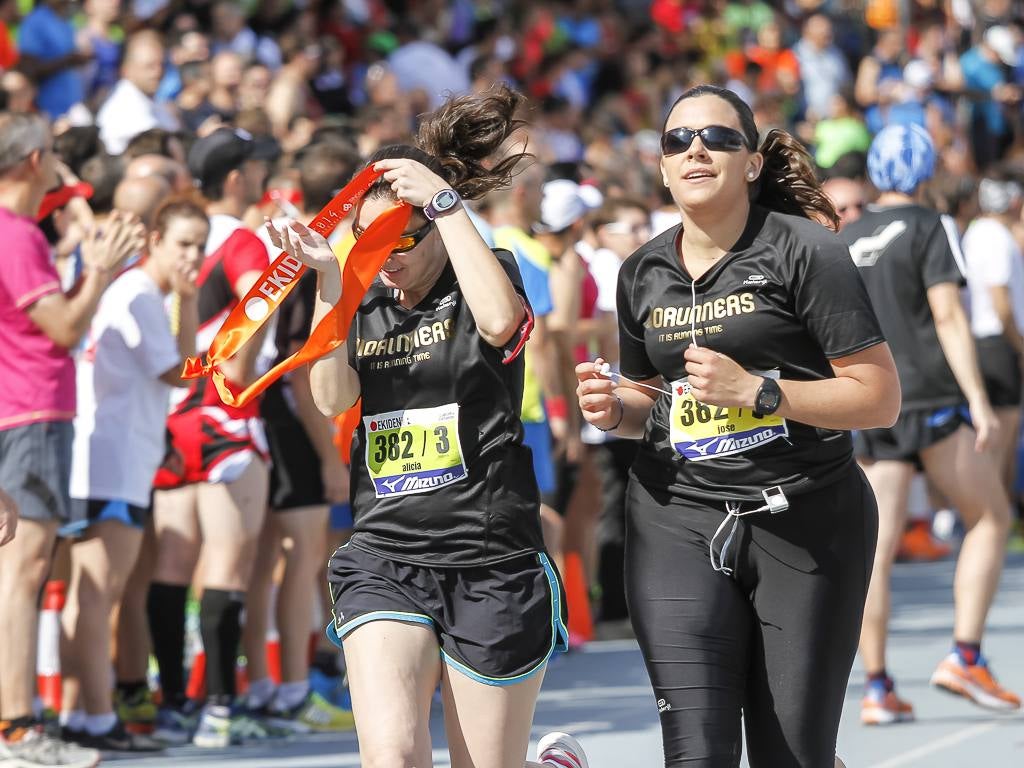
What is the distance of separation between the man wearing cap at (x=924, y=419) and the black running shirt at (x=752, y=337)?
292 cm

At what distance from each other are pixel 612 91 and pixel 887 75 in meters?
3.25

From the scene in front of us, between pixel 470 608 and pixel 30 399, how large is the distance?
2.66m

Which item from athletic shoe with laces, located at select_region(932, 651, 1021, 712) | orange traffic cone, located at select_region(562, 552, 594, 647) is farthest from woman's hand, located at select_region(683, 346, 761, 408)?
orange traffic cone, located at select_region(562, 552, 594, 647)

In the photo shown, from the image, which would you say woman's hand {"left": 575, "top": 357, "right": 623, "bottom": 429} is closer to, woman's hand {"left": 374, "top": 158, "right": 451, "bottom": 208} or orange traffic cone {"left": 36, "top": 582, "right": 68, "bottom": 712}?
woman's hand {"left": 374, "top": 158, "right": 451, "bottom": 208}

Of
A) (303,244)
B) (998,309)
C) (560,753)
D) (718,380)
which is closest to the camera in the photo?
(718,380)

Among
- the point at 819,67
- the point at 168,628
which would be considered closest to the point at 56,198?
the point at 168,628

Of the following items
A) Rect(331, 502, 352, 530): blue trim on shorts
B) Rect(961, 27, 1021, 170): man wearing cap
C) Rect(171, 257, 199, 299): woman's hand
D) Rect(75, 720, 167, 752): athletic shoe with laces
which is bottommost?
Rect(75, 720, 167, 752): athletic shoe with laces

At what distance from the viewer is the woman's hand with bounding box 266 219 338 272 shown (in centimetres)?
406

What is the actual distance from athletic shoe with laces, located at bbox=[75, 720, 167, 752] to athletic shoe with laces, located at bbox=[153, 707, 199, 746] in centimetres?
9

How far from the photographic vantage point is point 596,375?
428cm

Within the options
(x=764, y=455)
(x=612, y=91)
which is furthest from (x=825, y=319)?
(x=612, y=91)

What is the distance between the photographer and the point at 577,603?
9594 mm

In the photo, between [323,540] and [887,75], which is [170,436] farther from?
[887,75]

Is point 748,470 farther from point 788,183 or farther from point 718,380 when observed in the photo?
point 788,183
